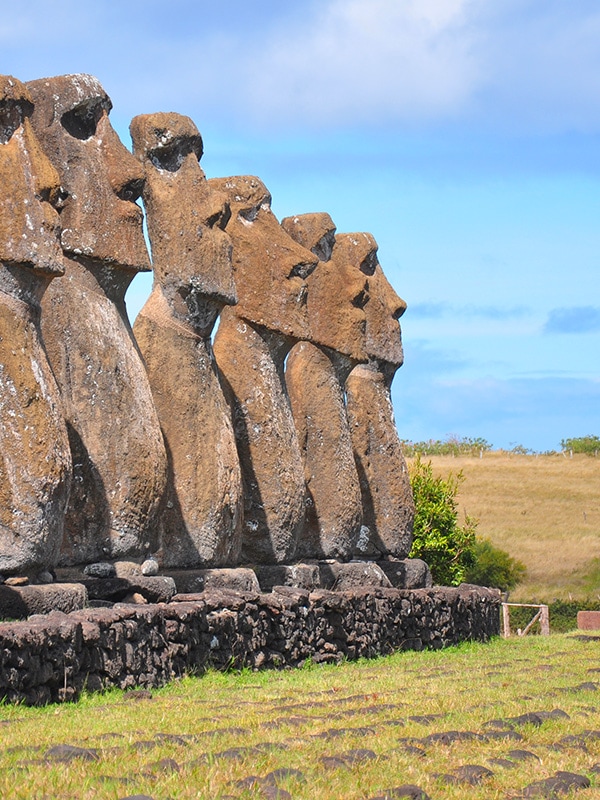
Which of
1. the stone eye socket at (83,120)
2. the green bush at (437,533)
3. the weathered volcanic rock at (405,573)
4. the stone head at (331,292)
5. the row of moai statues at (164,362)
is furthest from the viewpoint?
the green bush at (437,533)

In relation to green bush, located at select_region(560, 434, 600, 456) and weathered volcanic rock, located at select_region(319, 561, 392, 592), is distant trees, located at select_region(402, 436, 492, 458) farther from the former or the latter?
weathered volcanic rock, located at select_region(319, 561, 392, 592)

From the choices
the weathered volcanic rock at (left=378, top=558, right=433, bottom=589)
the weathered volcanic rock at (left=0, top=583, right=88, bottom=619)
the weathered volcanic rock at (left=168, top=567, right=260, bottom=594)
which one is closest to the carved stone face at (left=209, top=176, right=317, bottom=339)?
the weathered volcanic rock at (left=168, top=567, right=260, bottom=594)

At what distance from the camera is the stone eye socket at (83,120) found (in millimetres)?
11656

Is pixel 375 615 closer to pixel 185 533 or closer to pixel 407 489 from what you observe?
pixel 185 533

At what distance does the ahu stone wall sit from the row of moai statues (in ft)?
2.81

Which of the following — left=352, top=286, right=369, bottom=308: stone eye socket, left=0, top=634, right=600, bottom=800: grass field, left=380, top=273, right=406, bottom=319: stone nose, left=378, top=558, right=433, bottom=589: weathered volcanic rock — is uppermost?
left=380, top=273, right=406, bottom=319: stone nose

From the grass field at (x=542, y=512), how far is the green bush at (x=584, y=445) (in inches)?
145

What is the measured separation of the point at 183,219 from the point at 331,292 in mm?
4019

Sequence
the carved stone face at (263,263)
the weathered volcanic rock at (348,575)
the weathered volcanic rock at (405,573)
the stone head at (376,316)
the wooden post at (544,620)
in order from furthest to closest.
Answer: the wooden post at (544,620) < the stone head at (376,316) < the weathered volcanic rock at (405,573) < the weathered volcanic rock at (348,575) < the carved stone face at (263,263)

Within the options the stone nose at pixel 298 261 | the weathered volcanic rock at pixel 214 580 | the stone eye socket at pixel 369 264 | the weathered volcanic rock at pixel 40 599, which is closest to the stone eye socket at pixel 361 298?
the stone eye socket at pixel 369 264

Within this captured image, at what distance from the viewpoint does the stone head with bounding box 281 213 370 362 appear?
639 inches

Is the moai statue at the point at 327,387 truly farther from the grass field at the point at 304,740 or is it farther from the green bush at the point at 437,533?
the green bush at the point at 437,533

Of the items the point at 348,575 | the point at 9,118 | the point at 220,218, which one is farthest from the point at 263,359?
the point at 9,118

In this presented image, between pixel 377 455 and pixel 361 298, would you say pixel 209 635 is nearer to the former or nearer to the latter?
pixel 377 455
